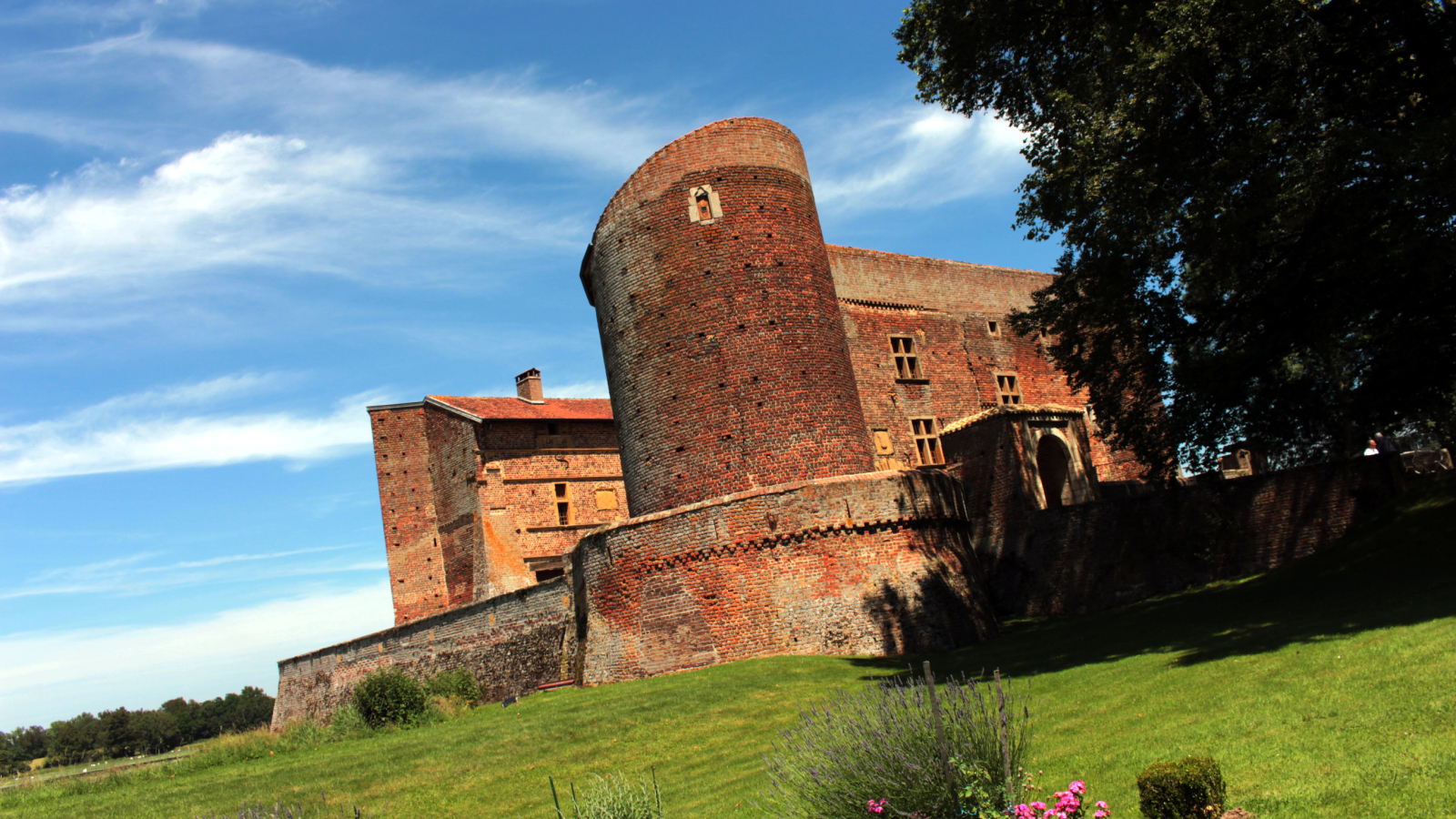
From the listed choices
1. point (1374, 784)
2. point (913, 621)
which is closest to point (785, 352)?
point (913, 621)

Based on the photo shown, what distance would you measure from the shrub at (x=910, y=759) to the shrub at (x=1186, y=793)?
0.81 m

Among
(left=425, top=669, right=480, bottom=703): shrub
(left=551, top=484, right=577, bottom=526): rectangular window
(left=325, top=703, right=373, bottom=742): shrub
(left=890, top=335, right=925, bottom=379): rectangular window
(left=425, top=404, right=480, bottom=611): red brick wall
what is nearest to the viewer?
(left=325, top=703, right=373, bottom=742): shrub

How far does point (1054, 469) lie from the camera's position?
2750cm

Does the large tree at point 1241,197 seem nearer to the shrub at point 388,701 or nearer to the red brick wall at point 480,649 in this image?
the red brick wall at point 480,649

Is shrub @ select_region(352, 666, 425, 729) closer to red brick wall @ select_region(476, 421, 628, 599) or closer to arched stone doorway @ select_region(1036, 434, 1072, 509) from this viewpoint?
red brick wall @ select_region(476, 421, 628, 599)

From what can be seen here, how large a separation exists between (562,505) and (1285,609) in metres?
23.2

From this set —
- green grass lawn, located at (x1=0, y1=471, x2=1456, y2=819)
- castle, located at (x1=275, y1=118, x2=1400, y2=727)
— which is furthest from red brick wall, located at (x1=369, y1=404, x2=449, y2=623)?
green grass lawn, located at (x1=0, y1=471, x2=1456, y2=819)

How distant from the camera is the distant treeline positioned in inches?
3187

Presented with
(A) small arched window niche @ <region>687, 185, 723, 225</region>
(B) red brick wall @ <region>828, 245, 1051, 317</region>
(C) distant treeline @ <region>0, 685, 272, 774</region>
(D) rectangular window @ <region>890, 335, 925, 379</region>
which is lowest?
(C) distant treeline @ <region>0, 685, 272, 774</region>

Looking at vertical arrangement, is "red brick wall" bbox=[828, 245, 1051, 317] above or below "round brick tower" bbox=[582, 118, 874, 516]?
above

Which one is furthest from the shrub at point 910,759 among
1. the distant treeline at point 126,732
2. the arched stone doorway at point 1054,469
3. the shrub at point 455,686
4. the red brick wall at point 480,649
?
the distant treeline at point 126,732

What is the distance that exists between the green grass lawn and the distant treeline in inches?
2797

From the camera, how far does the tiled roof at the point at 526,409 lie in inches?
1252

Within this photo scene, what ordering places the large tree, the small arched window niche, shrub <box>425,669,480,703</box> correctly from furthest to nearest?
shrub <box>425,669,480,703</box>
the small arched window niche
the large tree
